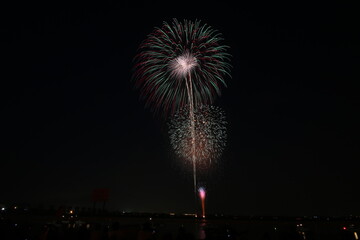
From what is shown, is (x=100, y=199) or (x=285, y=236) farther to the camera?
(x=100, y=199)

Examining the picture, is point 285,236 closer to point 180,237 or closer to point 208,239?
point 208,239

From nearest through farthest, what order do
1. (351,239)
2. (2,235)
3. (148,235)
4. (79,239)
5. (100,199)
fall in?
(148,235) → (79,239) → (2,235) → (351,239) → (100,199)

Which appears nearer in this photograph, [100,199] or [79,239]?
[79,239]

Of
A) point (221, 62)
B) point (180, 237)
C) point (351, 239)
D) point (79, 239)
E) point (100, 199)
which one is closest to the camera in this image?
point (180, 237)

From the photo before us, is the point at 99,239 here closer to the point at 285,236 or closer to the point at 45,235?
the point at 45,235

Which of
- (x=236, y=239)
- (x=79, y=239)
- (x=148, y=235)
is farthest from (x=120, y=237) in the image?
(x=236, y=239)

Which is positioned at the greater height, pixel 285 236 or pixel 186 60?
pixel 186 60

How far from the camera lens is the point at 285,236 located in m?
14.5

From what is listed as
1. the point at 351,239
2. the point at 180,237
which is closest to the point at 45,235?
the point at 180,237

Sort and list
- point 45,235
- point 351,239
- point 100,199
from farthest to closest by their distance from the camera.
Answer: point 100,199
point 351,239
point 45,235

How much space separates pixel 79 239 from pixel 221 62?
2340cm

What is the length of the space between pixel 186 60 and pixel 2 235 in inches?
939

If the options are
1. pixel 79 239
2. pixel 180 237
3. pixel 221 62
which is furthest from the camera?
pixel 221 62

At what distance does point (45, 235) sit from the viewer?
16625 millimetres
